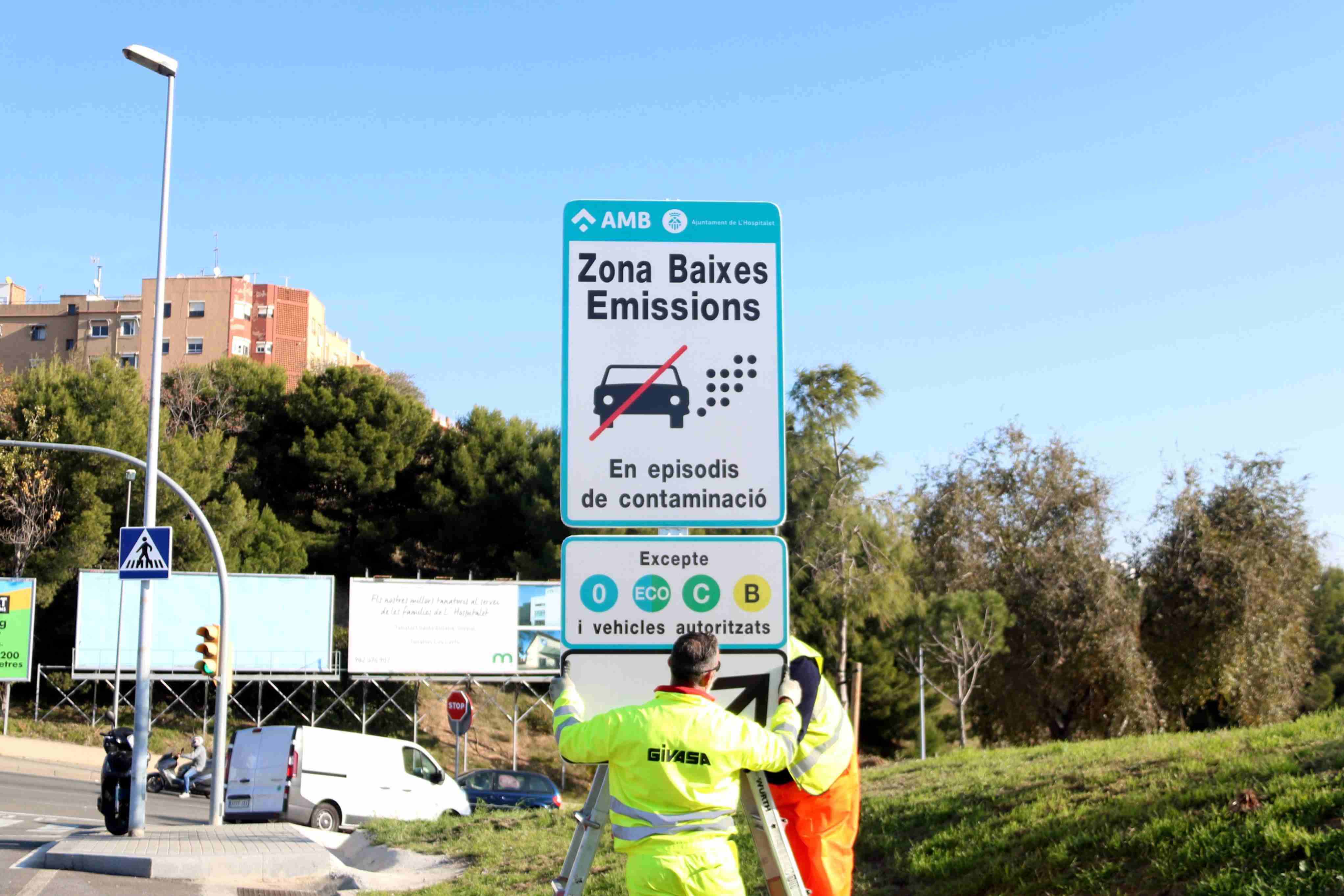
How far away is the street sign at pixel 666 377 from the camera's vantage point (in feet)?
15.1

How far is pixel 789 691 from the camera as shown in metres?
4.50

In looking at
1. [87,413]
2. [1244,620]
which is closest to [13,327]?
[87,413]

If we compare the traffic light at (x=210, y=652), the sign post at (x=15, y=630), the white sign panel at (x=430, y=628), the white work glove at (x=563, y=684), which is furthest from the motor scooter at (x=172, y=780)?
the white work glove at (x=563, y=684)

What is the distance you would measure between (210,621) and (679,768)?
120 ft

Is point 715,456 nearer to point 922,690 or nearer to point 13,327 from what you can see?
point 922,690

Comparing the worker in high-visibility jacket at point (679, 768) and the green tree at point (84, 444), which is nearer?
the worker in high-visibility jacket at point (679, 768)

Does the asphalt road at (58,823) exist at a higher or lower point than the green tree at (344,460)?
lower

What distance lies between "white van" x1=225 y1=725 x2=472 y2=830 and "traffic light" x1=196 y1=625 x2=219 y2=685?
3.16 m

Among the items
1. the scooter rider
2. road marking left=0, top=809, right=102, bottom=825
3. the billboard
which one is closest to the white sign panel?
the billboard

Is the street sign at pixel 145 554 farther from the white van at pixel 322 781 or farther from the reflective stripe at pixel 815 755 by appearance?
the reflective stripe at pixel 815 755

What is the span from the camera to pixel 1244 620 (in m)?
28.6

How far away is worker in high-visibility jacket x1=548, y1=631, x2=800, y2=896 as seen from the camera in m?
4.21

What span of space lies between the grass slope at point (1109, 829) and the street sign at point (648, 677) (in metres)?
2.84

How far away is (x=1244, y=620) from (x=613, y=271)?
28.0m
